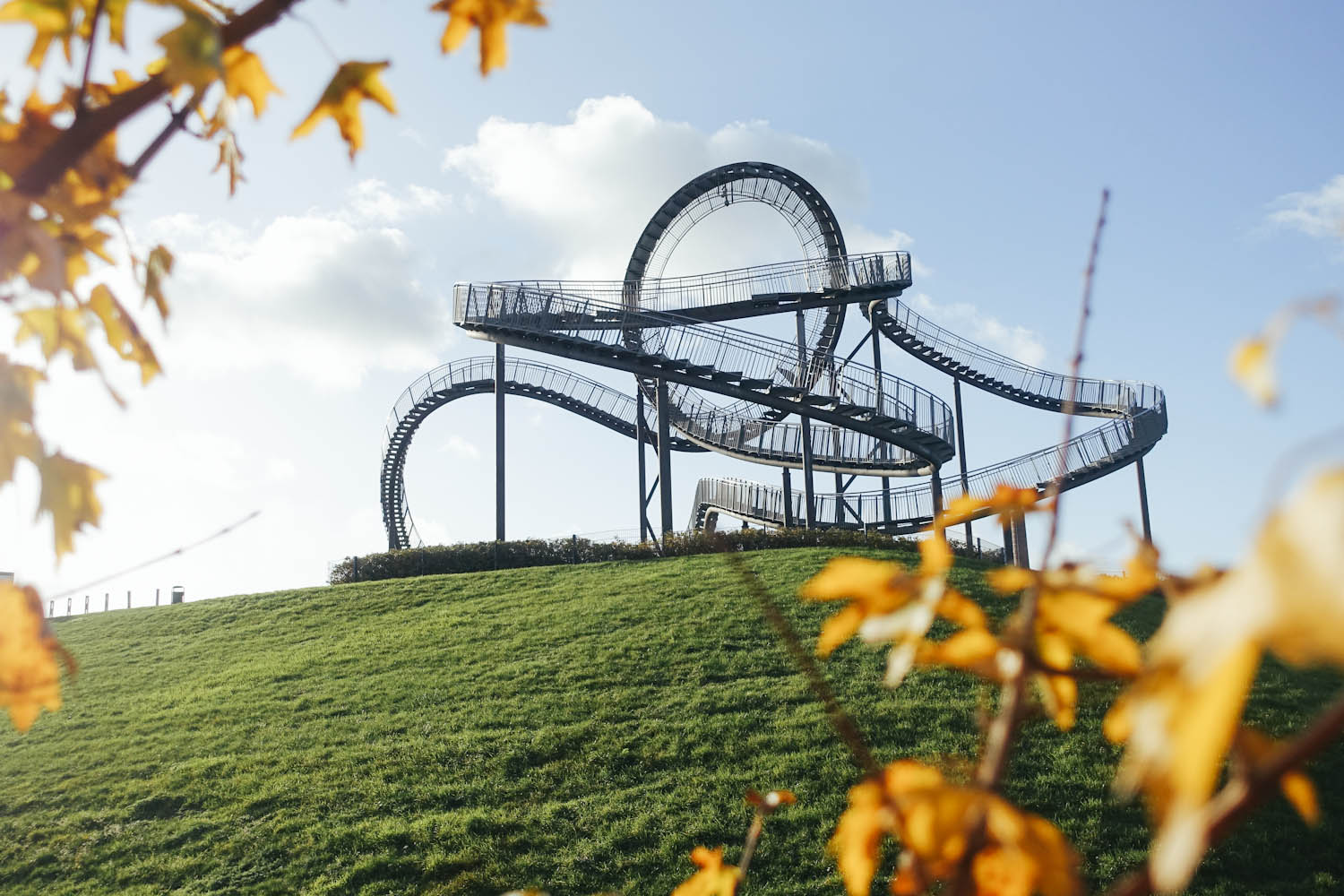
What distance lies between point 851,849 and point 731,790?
6985 millimetres

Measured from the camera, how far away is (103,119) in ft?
2.10

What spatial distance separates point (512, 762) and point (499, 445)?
12.2 metres

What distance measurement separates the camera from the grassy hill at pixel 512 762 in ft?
20.9

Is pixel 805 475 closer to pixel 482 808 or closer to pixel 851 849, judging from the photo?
pixel 482 808

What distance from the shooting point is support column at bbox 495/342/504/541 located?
19.0 metres

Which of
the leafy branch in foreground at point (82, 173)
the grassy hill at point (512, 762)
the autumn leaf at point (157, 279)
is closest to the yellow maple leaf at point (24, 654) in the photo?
the leafy branch in foreground at point (82, 173)

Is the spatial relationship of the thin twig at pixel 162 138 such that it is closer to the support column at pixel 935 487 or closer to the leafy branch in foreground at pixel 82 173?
the leafy branch in foreground at pixel 82 173

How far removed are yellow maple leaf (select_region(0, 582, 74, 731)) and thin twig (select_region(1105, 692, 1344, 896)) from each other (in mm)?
733

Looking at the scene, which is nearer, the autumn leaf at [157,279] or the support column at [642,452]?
the autumn leaf at [157,279]

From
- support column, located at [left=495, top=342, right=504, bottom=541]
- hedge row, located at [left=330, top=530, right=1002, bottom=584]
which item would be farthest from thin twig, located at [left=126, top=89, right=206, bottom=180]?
support column, located at [left=495, top=342, right=504, bottom=541]

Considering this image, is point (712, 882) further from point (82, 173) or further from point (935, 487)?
point (935, 487)

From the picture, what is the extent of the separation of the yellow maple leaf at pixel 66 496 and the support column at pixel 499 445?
712 inches

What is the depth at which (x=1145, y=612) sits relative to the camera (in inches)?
482

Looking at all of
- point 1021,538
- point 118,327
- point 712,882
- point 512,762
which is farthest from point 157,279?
point 512,762
